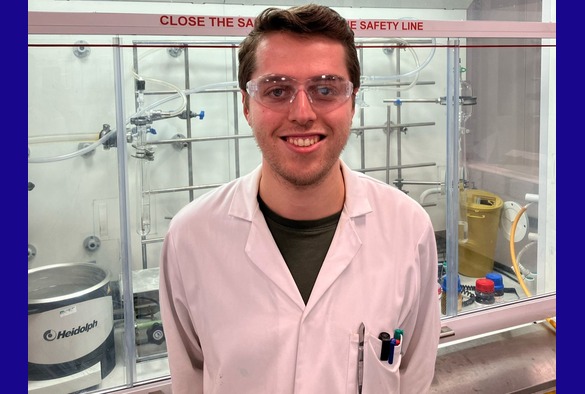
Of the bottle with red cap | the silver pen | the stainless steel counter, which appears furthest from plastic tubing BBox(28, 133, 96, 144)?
the bottle with red cap

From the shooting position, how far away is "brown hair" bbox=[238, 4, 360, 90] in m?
1.13

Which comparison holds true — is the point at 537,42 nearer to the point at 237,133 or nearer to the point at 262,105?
the point at 237,133

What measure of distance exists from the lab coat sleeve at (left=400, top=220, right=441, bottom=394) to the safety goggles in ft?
1.37

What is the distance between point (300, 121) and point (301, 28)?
0.19 m

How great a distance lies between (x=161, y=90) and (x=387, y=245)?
1.07m

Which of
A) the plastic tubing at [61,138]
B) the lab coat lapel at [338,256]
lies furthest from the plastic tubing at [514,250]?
the plastic tubing at [61,138]

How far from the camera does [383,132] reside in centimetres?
268

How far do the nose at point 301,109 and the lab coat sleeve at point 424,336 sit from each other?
0.43 meters

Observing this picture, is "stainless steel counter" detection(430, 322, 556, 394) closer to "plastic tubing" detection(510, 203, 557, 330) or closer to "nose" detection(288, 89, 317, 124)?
"plastic tubing" detection(510, 203, 557, 330)

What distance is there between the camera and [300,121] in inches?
43.5

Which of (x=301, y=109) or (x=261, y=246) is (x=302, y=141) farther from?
(x=261, y=246)

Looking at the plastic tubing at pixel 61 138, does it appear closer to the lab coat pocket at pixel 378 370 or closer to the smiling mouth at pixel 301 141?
the smiling mouth at pixel 301 141

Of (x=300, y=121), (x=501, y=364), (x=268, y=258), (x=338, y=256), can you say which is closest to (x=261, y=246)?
(x=268, y=258)

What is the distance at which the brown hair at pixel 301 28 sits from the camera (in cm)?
113
